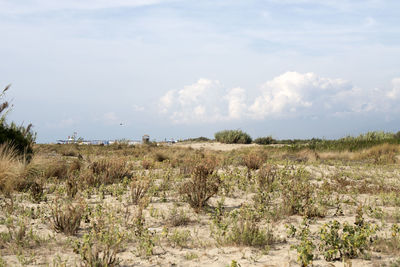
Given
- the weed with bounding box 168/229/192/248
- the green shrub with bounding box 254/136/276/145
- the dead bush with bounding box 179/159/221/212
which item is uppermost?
the green shrub with bounding box 254/136/276/145

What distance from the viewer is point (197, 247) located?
5012 mm

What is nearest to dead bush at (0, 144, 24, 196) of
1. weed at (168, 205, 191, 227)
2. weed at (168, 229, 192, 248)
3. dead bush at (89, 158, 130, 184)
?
dead bush at (89, 158, 130, 184)

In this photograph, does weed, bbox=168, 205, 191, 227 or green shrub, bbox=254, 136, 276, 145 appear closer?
weed, bbox=168, 205, 191, 227

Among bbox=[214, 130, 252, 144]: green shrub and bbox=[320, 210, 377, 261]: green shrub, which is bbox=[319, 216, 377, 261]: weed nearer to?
bbox=[320, 210, 377, 261]: green shrub

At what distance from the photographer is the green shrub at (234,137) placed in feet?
103

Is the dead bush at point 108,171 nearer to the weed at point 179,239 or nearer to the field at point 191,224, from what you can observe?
the field at point 191,224

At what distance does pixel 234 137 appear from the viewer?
3134 cm

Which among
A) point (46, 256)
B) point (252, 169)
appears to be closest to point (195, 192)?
point (46, 256)

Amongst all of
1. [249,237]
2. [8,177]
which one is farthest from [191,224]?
[8,177]

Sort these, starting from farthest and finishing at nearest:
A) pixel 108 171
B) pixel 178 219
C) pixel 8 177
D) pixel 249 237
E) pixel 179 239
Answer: pixel 108 171
pixel 8 177
pixel 178 219
pixel 179 239
pixel 249 237

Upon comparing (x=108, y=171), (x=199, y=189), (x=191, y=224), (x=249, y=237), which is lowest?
(x=191, y=224)

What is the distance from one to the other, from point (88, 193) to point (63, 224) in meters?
2.54

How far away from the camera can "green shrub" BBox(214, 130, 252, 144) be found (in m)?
31.4

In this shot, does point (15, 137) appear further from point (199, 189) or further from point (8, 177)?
point (199, 189)
